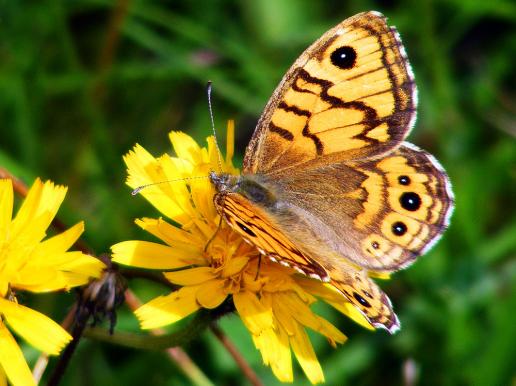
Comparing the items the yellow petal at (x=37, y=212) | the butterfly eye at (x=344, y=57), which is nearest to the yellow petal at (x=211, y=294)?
the yellow petal at (x=37, y=212)

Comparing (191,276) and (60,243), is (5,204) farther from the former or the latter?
(191,276)

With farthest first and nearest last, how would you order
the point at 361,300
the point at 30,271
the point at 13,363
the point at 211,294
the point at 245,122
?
the point at 245,122 → the point at 211,294 → the point at 361,300 → the point at 30,271 → the point at 13,363

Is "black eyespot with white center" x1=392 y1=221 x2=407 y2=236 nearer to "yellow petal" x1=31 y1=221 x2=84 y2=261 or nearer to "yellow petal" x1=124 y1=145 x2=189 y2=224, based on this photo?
"yellow petal" x1=124 y1=145 x2=189 y2=224

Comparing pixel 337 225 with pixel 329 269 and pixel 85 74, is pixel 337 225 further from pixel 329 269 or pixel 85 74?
pixel 85 74

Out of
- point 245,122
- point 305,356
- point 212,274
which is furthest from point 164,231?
point 245,122

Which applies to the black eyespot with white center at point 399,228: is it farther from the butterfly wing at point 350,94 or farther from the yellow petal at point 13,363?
the yellow petal at point 13,363

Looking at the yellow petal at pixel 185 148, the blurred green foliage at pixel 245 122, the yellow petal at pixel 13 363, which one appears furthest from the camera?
the blurred green foliage at pixel 245 122

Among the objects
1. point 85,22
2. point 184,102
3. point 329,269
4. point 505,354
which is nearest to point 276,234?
point 329,269

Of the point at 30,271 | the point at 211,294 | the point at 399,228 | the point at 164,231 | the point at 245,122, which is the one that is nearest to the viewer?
the point at 30,271
